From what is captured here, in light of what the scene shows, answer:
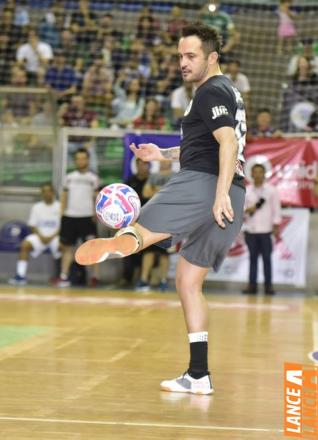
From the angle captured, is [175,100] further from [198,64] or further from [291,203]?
[198,64]

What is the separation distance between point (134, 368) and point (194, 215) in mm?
1761

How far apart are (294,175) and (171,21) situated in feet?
17.5

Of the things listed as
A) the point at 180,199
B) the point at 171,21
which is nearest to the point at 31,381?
the point at 180,199

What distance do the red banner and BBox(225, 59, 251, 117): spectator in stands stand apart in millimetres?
1344

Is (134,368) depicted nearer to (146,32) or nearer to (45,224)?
(45,224)

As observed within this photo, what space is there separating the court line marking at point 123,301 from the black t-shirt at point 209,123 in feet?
23.1

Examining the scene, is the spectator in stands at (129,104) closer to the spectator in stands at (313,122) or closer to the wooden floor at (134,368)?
the spectator in stands at (313,122)

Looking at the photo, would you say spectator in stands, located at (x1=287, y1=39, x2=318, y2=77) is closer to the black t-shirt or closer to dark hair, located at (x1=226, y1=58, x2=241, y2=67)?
dark hair, located at (x1=226, y1=58, x2=241, y2=67)

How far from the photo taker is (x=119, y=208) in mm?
6145

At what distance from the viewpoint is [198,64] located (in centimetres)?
627

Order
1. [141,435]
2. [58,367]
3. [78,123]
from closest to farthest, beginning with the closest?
[141,435] → [58,367] → [78,123]

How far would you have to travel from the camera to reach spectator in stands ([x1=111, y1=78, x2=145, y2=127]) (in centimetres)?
1847

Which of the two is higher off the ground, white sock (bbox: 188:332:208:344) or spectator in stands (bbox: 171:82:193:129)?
spectator in stands (bbox: 171:82:193:129)

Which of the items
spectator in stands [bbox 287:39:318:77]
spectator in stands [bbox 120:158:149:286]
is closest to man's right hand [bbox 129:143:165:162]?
spectator in stands [bbox 120:158:149:286]
